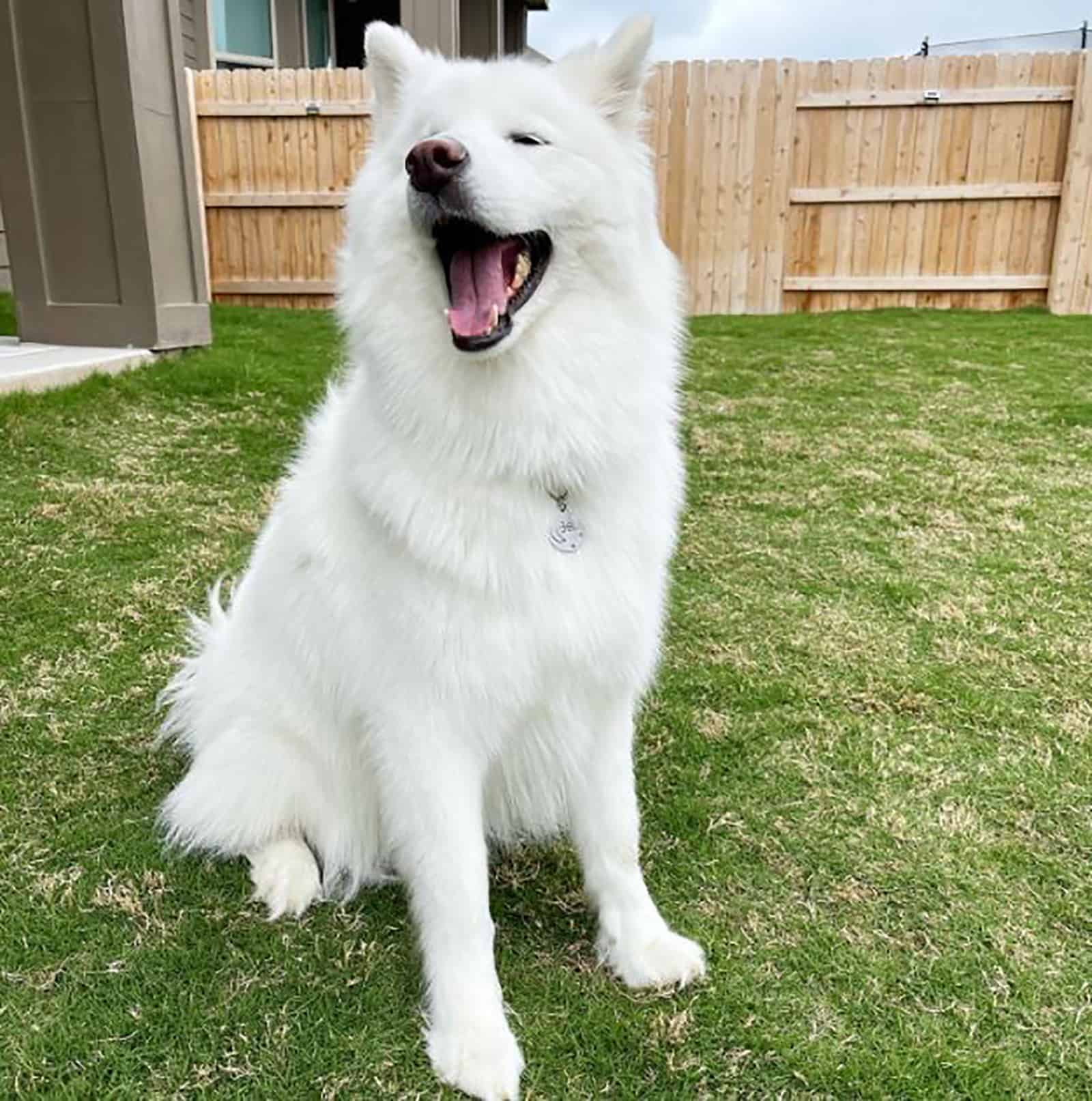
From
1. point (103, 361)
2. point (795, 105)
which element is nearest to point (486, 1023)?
point (103, 361)

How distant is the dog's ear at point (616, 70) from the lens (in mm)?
1547

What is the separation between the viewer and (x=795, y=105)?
788cm

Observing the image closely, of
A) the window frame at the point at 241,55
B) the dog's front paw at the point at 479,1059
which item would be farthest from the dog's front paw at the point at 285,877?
the window frame at the point at 241,55

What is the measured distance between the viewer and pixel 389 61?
165 cm

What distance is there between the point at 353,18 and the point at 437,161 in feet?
45.0

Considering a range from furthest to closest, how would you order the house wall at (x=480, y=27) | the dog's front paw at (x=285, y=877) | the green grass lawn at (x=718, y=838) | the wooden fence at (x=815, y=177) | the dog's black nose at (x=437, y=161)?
the house wall at (x=480, y=27), the wooden fence at (x=815, y=177), the dog's front paw at (x=285, y=877), the green grass lawn at (x=718, y=838), the dog's black nose at (x=437, y=161)

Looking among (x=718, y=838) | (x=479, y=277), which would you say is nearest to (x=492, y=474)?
(x=479, y=277)

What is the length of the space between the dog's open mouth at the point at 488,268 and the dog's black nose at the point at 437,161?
2.9 inches

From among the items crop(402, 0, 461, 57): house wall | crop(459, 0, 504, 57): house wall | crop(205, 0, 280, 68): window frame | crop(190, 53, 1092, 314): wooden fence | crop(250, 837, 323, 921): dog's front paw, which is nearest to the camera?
crop(250, 837, 323, 921): dog's front paw

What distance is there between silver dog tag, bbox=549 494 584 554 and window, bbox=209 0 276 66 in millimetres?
10906

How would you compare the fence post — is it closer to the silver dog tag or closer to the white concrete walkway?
the white concrete walkway

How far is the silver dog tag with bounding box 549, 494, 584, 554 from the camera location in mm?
1506

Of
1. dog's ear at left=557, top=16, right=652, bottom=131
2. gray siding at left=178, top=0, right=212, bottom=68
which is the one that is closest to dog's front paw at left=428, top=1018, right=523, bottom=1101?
dog's ear at left=557, top=16, right=652, bottom=131

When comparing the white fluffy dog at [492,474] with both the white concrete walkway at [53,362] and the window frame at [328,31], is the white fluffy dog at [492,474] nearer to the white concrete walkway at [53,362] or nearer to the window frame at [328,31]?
the white concrete walkway at [53,362]
